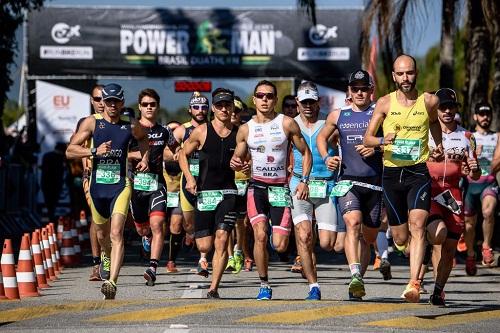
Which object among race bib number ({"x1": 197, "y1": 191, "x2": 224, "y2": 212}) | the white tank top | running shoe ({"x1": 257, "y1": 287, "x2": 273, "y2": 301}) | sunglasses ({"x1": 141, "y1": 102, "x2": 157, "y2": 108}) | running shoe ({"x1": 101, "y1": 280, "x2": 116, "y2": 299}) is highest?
sunglasses ({"x1": 141, "y1": 102, "x2": 157, "y2": 108})

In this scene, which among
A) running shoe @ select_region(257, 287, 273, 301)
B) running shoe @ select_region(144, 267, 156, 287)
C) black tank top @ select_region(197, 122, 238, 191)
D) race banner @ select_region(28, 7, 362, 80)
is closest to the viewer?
running shoe @ select_region(257, 287, 273, 301)

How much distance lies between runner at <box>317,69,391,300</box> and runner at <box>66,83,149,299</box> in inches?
78.3

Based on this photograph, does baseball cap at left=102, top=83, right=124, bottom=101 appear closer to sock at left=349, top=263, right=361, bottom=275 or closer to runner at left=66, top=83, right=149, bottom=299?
runner at left=66, top=83, right=149, bottom=299

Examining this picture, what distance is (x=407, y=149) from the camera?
12773 millimetres

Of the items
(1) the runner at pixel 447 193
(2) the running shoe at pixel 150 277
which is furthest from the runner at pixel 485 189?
(2) the running shoe at pixel 150 277

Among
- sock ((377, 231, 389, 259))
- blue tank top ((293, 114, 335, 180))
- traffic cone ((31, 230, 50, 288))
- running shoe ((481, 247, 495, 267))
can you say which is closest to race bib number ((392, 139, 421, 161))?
blue tank top ((293, 114, 335, 180))

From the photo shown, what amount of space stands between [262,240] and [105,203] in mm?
1761

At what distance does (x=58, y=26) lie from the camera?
33625mm

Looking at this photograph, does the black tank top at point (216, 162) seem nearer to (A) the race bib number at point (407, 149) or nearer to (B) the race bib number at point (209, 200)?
(B) the race bib number at point (209, 200)

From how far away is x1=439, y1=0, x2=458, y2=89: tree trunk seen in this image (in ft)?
78.2

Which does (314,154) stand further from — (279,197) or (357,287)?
(357,287)

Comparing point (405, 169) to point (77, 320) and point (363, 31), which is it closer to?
point (77, 320)

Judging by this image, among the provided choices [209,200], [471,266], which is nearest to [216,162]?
[209,200]

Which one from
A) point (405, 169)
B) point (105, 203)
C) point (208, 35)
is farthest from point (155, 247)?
point (208, 35)
